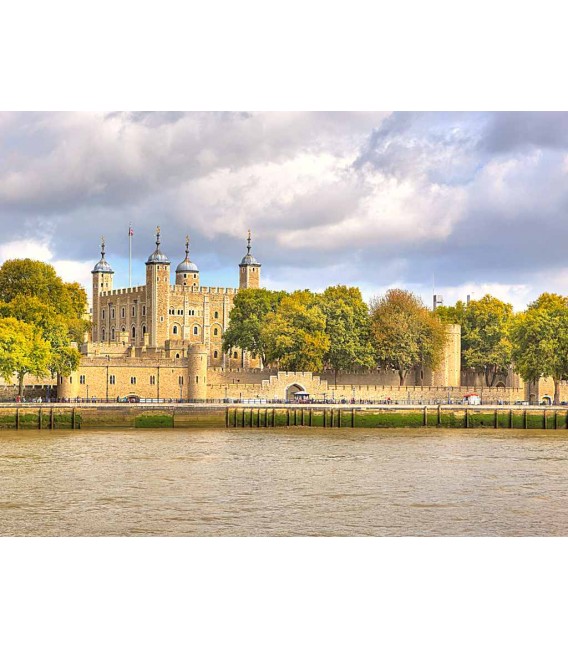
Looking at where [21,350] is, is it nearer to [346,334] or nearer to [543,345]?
[346,334]

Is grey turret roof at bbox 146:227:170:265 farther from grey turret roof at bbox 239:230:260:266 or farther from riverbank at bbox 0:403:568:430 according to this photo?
riverbank at bbox 0:403:568:430

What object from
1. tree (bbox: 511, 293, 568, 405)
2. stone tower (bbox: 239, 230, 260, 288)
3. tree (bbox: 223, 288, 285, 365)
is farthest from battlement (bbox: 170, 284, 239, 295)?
tree (bbox: 511, 293, 568, 405)

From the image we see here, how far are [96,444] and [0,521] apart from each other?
45.0 feet

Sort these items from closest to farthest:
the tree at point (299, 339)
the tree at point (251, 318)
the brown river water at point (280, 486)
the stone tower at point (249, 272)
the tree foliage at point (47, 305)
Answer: the brown river water at point (280, 486)
the tree foliage at point (47, 305)
the tree at point (299, 339)
the tree at point (251, 318)
the stone tower at point (249, 272)

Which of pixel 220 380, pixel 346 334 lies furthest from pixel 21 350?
pixel 346 334

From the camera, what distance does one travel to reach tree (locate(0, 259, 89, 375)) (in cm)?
4453

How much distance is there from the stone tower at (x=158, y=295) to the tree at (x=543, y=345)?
27325 mm

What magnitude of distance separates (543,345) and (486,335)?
10.8 m

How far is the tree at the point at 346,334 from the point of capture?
5091cm

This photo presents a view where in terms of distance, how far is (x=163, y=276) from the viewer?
70.4 m

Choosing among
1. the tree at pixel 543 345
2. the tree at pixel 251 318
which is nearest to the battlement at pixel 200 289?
the tree at pixel 251 318

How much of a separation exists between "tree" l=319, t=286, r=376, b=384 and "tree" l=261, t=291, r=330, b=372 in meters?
0.47

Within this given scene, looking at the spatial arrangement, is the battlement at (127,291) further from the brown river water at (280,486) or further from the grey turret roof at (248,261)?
the brown river water at (280,486)

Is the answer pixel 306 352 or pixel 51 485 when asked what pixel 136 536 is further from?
pixel 306 352
